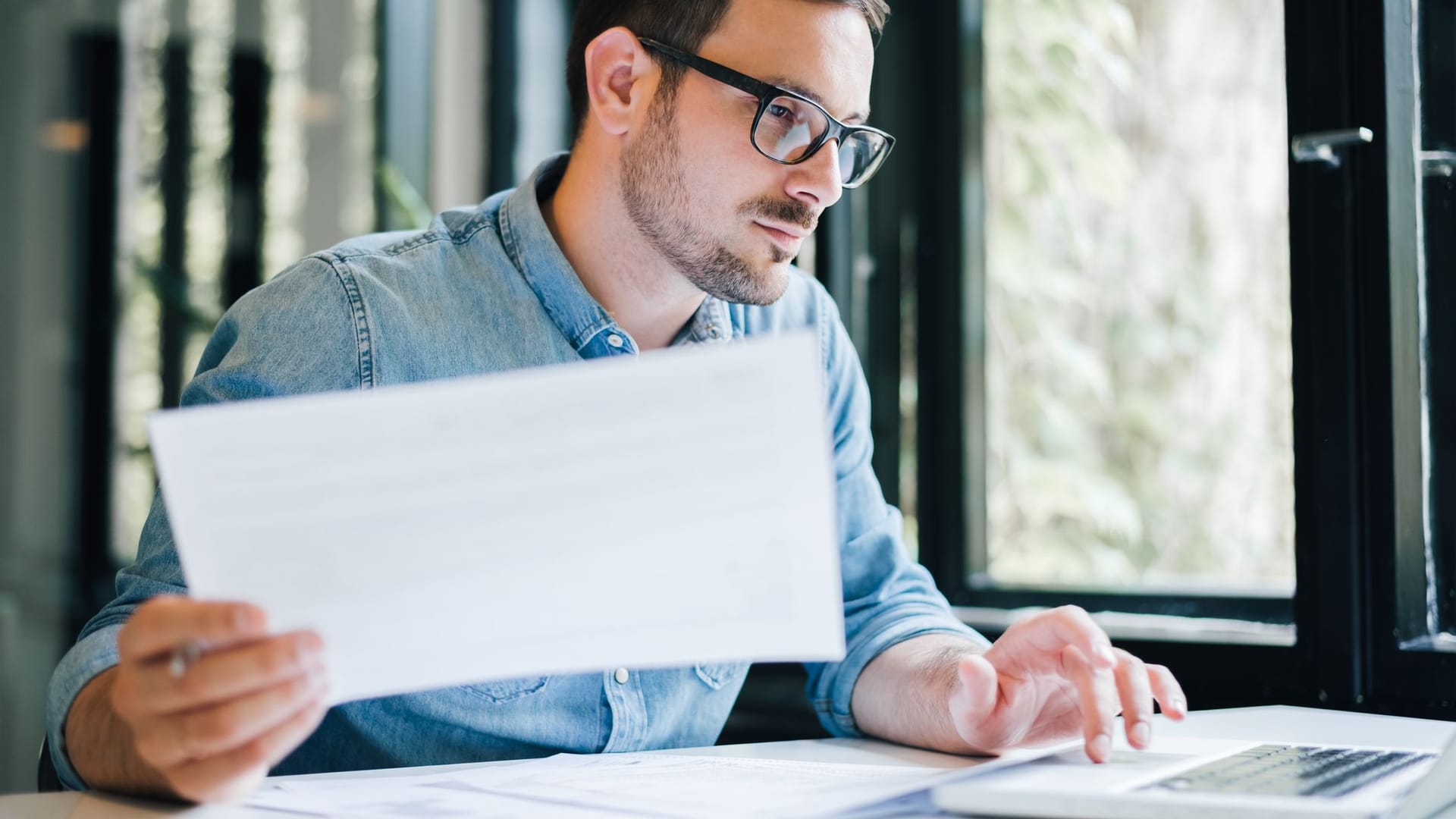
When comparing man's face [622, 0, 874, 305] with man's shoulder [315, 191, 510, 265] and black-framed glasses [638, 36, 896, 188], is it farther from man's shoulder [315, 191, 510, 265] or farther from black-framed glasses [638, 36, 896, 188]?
man's shoulder [315, 191, 510, 265]

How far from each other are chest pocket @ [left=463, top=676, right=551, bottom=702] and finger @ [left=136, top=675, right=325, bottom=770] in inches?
15.1

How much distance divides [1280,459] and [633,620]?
3.95 ft

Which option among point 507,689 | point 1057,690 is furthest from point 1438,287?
point 507,689

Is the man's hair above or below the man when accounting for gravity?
above

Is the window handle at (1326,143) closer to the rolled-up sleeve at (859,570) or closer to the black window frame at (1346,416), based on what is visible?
the black window frame at (1346,416)

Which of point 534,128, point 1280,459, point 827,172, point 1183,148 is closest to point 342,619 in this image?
point 827,172

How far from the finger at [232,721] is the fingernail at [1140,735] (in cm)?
53

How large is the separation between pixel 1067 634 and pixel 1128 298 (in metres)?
1.03

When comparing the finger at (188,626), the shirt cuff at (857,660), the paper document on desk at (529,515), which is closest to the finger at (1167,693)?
the shirt cuff at (857,660)

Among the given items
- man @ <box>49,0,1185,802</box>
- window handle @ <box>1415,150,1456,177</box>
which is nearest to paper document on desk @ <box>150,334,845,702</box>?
man @ <box>49,0,1185,802</box>

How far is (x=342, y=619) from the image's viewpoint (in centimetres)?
63

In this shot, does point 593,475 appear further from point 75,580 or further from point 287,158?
point 75,580

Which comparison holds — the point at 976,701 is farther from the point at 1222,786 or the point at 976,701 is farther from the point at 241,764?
the point at 241,764

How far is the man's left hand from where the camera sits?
2.71 ft
